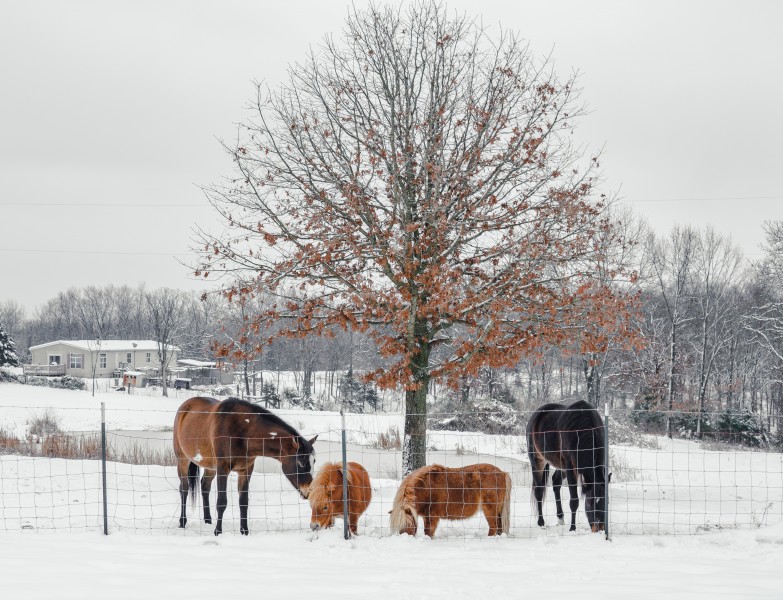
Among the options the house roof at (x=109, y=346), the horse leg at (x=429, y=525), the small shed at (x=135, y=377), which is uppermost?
the house roof at (x=109, y=346)

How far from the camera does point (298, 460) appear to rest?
816 cm

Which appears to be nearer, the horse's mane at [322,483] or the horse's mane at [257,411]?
the horse's mane at [322,483]

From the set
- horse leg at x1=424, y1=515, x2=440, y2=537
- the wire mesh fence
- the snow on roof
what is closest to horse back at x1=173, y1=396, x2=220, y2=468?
the wire mesh fence

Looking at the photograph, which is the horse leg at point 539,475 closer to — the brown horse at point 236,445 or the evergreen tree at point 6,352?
the brown horse at point 236,445

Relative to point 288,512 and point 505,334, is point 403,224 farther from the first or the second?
point 288,512

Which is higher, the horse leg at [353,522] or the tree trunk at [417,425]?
the tree trunk at [417,425]

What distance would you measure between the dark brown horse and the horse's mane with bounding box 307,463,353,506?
2481mm

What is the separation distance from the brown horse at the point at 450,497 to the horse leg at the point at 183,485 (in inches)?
101

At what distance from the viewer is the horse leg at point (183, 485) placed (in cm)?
816

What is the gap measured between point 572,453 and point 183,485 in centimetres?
467

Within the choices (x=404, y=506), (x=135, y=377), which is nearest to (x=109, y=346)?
(x=135, y=377)

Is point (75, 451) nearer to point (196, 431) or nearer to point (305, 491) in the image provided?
point (196, 431)

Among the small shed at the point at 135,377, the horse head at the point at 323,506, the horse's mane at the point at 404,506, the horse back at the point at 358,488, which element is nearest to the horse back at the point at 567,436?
the horse's mane at the point at 404,506

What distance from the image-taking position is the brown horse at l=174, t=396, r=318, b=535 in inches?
311
